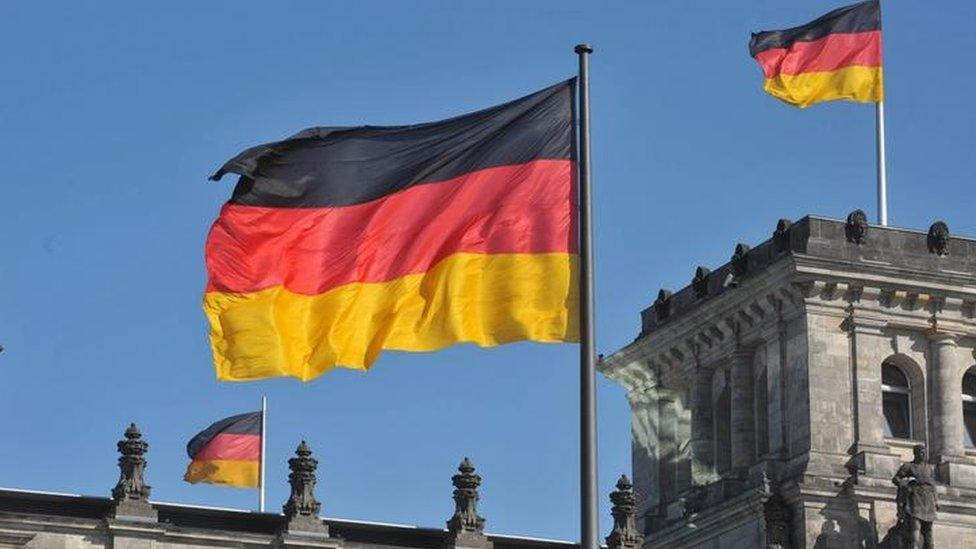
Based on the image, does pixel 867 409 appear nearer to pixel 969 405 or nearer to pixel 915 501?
pixel 915 501

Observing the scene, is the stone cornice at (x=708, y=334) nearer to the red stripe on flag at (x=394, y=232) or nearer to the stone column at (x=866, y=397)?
the stone column at (x=866, y=397)

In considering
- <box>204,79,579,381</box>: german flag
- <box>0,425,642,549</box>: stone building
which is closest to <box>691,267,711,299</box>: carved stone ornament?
<box>0,425,642,549</box>: stone building

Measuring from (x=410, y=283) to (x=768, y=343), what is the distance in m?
39.2

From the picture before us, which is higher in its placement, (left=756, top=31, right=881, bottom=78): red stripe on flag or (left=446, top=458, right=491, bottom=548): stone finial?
(left=756, top=31, right=881, bottom=78): red stripe on flag

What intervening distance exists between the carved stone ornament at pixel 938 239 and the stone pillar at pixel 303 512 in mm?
18514

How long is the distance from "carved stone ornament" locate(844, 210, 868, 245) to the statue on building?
6.39 metres

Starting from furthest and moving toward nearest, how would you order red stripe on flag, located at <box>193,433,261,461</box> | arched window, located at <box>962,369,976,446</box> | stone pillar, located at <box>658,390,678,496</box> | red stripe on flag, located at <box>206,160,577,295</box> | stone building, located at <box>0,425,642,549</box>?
stone pillar, located at <box>658,390,678,496</box>
red stripe on flag, located at <box>193,433,261,461</box>
arched window, located at <box>962,369,976,446</box>
stone building, located at <box>0,425,642,549</box>
red stripe on flag, located at <box>206,160,577,295</box>

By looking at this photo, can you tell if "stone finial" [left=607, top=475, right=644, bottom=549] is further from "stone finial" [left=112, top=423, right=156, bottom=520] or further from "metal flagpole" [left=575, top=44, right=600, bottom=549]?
"metal flagpole" [left=575, top=44, right=600, bottom=549]

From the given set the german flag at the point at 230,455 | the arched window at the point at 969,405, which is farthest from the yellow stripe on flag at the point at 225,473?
the arched window at the point at 969,405

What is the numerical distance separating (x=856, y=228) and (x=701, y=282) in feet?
18.2

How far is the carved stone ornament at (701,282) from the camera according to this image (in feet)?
241

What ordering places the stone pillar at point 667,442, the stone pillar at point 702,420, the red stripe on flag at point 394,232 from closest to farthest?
the red stripe on flag at point 394,232 < the stone pillar at point 702,420 < the stone pillar at point 667,442

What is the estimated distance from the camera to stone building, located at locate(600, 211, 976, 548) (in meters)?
68.5

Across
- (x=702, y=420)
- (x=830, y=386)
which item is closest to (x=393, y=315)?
(x=830, y=386)
